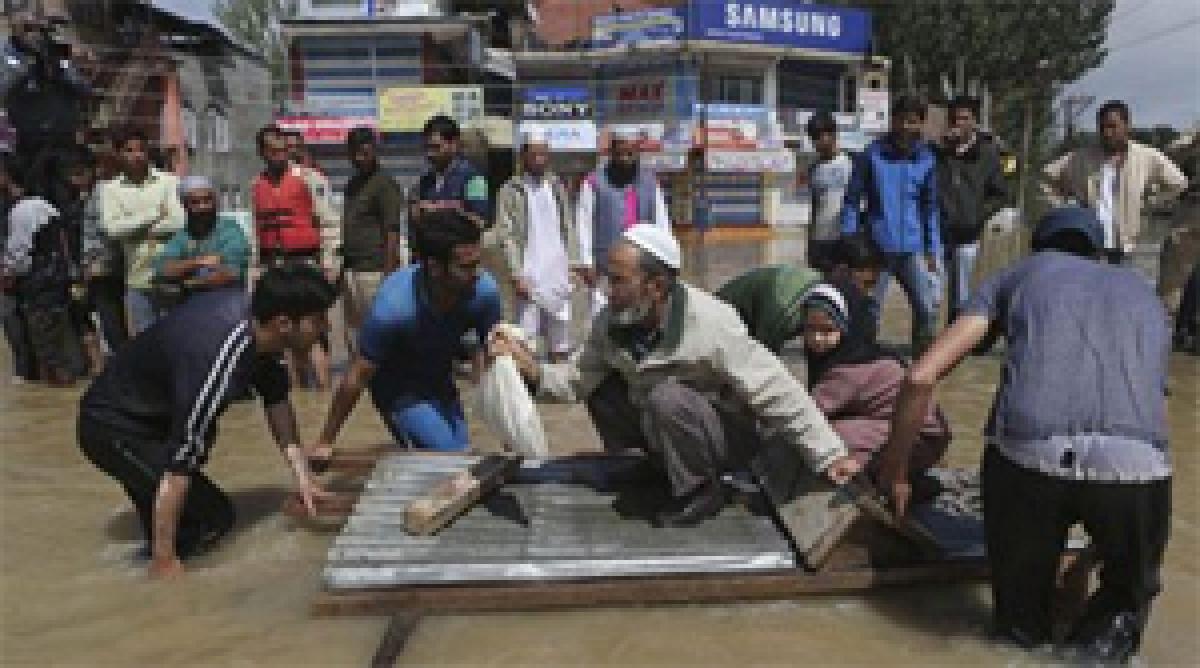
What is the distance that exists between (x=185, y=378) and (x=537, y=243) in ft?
11.5

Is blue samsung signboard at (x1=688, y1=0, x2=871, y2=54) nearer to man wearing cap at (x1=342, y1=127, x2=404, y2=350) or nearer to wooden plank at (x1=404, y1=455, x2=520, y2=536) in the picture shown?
man wearing cap at (x1=342, y1=127, x2=404, y2=350)

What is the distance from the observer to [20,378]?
7.20 meters

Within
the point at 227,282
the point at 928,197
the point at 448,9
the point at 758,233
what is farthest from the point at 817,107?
the point at 227,282

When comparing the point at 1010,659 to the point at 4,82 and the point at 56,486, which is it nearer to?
the point at 56,486

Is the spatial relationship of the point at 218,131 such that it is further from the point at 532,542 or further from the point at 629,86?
the point at 532,542

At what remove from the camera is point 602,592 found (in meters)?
3.23

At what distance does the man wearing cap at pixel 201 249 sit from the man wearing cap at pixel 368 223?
3.43 feet

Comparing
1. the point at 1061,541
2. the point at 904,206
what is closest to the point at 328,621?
the point at 1061,541

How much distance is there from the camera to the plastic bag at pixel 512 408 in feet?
11.1

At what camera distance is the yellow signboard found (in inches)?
996

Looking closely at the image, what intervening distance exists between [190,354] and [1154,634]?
3.24m

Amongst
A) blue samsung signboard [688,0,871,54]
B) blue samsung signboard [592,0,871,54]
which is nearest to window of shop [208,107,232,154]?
blue samsung signboard [592,0,871,54]

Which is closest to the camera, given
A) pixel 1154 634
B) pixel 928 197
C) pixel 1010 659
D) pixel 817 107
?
pixel 1010 659

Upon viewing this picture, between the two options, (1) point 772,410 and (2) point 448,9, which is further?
(2) point 448,9
